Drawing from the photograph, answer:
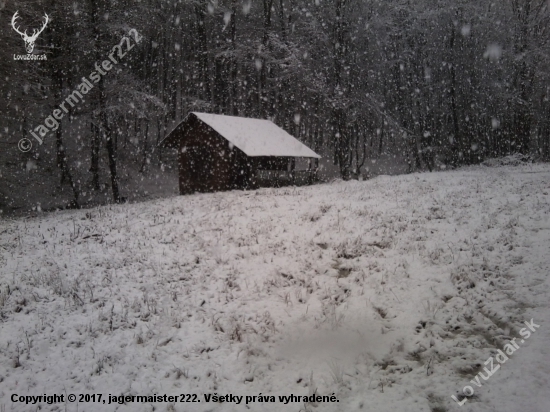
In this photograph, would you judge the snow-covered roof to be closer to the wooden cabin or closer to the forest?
the wooden cabin

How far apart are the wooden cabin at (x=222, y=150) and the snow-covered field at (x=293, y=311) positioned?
10764mm

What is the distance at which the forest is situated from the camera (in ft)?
74.9

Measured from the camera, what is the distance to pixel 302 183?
90.8 feet

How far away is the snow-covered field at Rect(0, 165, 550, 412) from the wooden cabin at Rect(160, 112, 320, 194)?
10764 mm

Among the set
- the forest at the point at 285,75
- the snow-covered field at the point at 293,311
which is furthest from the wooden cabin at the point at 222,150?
the snow-covered field at the point at 293,311

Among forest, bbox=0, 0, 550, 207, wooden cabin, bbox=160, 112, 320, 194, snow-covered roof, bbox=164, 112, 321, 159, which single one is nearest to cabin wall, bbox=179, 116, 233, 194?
wooden cabin, bbox=160, 112, 320, 194

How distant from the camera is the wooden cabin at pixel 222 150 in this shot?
73.2ft

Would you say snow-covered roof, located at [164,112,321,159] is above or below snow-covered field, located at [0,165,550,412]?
above

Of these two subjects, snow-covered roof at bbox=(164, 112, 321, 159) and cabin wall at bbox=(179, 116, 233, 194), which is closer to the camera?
snow-covered roof at bbox=(164, 112, 321, 159)

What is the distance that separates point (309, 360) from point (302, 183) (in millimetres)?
21986

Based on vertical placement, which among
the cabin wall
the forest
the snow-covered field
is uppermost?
the forest

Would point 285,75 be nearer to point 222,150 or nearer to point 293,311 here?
point 222,150

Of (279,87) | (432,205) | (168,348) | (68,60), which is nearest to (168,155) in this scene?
(279,87)

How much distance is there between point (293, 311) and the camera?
734cm
